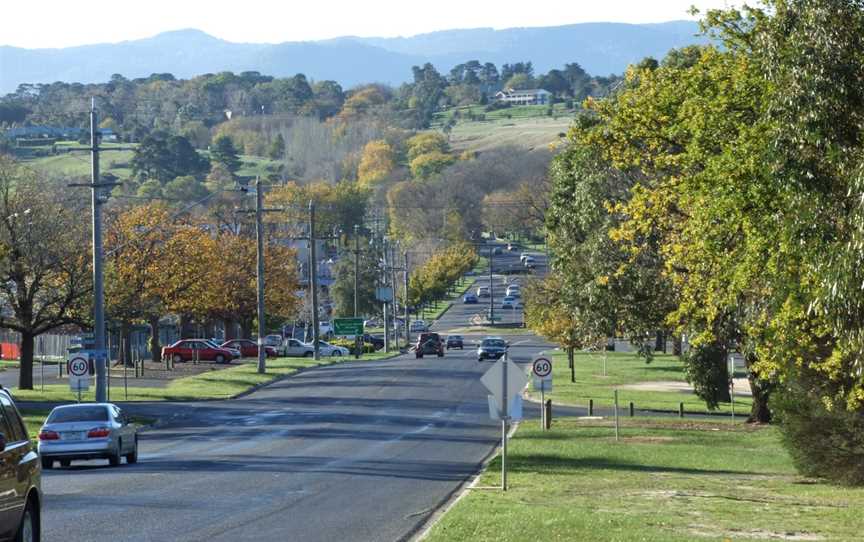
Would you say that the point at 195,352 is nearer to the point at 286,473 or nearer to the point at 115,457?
the point at 115,457

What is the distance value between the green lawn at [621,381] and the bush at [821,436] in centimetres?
2590

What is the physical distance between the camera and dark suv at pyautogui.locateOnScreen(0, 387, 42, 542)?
552 inches

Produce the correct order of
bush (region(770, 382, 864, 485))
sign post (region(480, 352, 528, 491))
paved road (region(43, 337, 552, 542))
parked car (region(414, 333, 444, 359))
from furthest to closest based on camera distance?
1. parked car (region(414, 333, 444, 359))
2. bush (region(770, 382, 864, 485))
3. sign post (region(480, 352, 528, 491))
4. paved road (region(43, 337, 552, 542))

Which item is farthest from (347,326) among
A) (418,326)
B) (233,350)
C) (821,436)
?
(821,436)

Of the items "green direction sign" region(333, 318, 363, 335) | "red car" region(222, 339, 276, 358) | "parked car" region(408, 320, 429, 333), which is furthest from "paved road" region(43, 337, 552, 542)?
"parked car" region(408, 320, 429, 333)

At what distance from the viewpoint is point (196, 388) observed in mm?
63938

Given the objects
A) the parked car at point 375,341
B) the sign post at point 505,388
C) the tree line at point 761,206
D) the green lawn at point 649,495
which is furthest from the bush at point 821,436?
the parked car at point 375,341

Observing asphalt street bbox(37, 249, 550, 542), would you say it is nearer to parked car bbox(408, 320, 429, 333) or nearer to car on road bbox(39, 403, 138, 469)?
car on road bbox(39, 403, 138, 469)

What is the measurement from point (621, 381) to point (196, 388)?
23336mm

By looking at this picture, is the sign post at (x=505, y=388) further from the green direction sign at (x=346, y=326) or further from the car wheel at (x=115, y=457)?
the green direction sign at (x=346, y=326)

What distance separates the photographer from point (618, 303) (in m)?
45.8

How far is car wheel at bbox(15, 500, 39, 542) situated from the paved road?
111 inches

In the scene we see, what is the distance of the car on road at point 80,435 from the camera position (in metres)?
30.8

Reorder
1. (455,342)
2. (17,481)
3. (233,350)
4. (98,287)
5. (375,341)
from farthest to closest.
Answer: (375,341), (455,342), (233,350), (98,287), (17,481)
